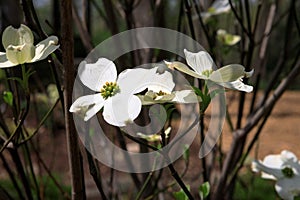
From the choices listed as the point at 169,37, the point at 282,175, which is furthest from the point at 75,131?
the point at 169,37

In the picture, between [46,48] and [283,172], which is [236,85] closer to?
[46,48]

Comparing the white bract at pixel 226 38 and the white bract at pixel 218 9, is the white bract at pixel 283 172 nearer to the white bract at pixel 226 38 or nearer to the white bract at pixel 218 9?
the white bract at pixel 218 9

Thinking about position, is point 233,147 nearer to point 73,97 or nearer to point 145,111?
point 145,111

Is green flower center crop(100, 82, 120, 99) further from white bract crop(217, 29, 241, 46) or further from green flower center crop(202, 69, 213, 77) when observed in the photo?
white bract crop(217, 29, 241, 46)

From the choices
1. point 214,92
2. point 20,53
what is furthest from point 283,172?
point 20,53

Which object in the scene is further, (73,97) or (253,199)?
(253,199)

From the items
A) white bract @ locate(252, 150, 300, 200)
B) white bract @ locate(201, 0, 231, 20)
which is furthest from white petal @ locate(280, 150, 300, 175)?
white bract @ locate(201, 0, 231, 20)

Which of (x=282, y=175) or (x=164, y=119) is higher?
(x=164, y=119)
